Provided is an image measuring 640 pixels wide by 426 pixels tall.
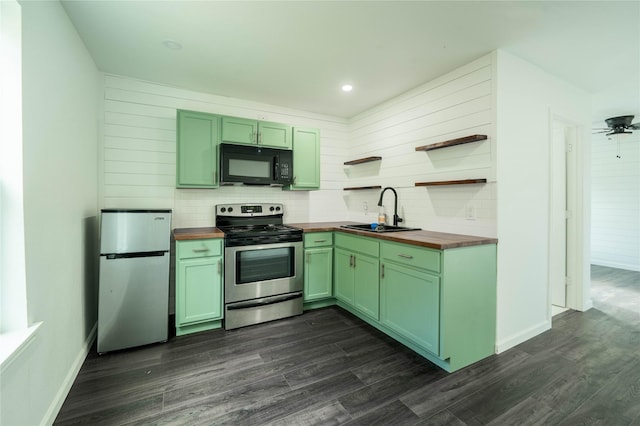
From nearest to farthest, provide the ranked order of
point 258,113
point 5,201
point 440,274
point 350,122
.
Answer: point 5,201
point 440,274
point 258,113
point 350,122

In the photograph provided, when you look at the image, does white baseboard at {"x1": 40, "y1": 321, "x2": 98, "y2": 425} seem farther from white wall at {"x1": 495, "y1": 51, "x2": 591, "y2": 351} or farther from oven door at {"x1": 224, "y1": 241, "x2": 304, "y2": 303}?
white wall at {"x1": 495, "y1": 51, "x2": 591, "y2": 351}

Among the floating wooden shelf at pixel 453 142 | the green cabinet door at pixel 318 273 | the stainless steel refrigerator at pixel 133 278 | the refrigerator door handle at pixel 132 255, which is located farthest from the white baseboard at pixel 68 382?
the floating wooden shelf at pixel 453 142

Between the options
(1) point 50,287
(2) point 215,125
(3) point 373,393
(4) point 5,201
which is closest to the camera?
(4) point 5,201

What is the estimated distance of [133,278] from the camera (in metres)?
2.45

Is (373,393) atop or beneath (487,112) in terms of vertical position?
beneath

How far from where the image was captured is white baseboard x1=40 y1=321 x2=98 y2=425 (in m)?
1.61

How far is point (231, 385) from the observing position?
1985 millimetres

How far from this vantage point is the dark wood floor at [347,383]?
1.70 m

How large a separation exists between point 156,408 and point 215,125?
2574mm

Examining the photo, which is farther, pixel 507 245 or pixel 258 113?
pixel 258 113

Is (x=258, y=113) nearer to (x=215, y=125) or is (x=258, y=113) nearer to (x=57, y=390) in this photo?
(x=215, y=125)

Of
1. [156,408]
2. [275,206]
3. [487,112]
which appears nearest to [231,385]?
[156,408]

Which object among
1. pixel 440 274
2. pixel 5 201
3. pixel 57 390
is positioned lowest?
pixel 57 390

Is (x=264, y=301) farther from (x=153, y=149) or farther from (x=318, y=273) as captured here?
(x=153, y=149)
